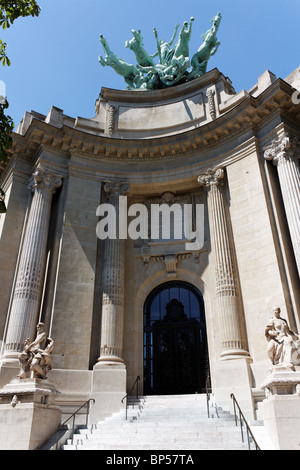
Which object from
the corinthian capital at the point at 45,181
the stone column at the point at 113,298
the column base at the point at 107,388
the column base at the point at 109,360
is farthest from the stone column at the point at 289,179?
the corinthian capital at the point at 45,181

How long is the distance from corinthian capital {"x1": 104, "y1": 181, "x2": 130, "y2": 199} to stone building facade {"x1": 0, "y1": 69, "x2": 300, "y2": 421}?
5 cm

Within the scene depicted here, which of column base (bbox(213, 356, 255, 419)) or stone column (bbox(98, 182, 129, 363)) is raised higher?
stone column (bbox(98, 182, 129, 363))

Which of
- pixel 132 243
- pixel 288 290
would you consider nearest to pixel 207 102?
pixel 132 243

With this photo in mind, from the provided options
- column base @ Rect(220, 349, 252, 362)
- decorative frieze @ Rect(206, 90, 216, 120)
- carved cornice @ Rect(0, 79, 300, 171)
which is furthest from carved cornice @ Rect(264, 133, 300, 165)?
column base @ Rect(220, 349, 252, 362)

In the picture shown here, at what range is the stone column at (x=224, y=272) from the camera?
14.4 meters

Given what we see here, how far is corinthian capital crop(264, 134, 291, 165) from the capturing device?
15.6 metres

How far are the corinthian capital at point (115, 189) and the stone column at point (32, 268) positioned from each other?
2358mm

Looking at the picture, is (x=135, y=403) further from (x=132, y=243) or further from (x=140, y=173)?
(x=140, y=173)

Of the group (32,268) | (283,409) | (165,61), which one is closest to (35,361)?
(32,268)

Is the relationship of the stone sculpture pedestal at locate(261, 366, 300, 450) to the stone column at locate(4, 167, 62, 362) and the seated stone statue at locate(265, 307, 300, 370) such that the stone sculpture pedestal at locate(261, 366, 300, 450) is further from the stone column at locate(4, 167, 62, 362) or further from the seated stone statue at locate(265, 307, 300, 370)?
the stone column at locate(4, 167, 62, 362)

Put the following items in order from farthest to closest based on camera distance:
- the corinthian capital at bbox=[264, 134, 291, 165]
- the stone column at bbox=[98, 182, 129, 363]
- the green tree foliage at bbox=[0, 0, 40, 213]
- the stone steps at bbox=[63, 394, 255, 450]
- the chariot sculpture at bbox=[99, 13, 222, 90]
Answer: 1. the chariot sculpture at bbox=[99, 13, 222, 90]
2. the corinthian capital at bbox=[264, 134, 291, 165]
3. the stone column at bbox=[98, 182, 129, 363]
4. the stone steps at bbox=[63, 394, 255, 450]
5. the green tree foliage at bbox=[0, 0, 40, 213]

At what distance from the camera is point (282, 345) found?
11.0 m

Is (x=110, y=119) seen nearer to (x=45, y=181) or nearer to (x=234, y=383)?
(x=45, y=181)

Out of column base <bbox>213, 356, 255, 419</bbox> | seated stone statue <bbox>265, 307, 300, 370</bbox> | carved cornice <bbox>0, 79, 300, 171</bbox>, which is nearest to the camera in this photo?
seated stone statue <bbox>265, 307, 300, 370</bbox>
